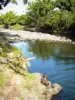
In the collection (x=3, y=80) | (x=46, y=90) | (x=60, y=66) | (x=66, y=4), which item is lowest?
(x=66, y=4)

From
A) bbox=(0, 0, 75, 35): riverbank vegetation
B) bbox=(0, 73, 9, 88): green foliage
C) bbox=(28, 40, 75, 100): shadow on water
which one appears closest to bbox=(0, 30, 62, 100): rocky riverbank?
bbox=(0, 73, 9, 88): green foliage

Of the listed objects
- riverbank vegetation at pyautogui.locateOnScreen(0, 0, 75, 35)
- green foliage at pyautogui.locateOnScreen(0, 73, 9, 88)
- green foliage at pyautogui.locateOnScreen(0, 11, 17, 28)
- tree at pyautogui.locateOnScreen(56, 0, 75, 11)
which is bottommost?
green foliage at pyautogui.locateOnScreen(0, 11, 17, 28)

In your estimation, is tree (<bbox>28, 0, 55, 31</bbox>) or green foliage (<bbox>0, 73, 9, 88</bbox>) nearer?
green foliage (<bbox>0, 73, 9, 88</bbox>)

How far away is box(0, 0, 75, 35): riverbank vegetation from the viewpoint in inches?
3890

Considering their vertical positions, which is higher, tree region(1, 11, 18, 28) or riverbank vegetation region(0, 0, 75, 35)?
riverbank vegetation region(0, 0, 75, 35)

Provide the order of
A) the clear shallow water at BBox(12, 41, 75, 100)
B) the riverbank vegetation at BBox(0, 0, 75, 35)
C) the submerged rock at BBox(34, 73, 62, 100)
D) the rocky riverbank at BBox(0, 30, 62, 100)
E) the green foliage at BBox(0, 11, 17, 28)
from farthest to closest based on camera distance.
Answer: the green foliage at BBox(0, 11, 17, 28)
the riverbank vegetation at BBox(0, 0, 75, 35)
the clear shallow water at BBox(12, 41, 75, 100)
the submerged rock at BBox(34, 73, 62, 100)
the rocky riverbank at BBox(0, 30, 62, 100)

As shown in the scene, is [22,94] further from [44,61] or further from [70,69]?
[44,61]

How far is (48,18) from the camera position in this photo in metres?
110

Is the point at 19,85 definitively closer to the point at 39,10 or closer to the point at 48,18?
the point at 48,18

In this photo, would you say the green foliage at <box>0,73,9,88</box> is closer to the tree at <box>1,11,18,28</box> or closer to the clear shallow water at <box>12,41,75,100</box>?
the clear shallow water at <box>12,41,75,100</box>

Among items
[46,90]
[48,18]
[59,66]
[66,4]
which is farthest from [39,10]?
[46,90]

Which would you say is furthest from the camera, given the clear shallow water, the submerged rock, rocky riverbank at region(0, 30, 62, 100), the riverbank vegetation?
the riverbank vegetation

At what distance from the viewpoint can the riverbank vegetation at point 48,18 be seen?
324 ft

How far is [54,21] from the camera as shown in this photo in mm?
103625
